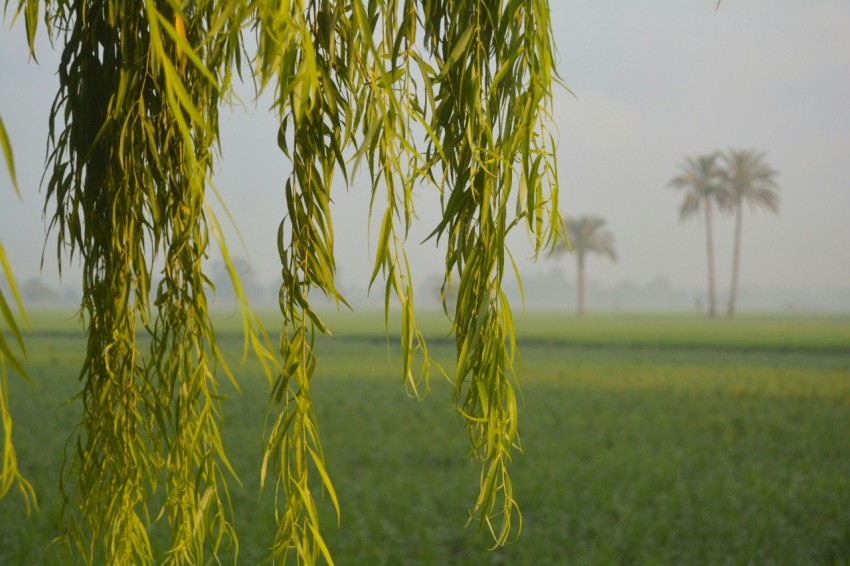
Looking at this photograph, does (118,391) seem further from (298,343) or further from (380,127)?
(380,127)

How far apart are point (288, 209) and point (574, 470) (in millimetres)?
5428

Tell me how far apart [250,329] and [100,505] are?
1.01 m

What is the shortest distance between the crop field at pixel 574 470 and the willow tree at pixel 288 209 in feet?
0.97

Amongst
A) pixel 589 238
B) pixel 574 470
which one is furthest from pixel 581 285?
pixel 574 470

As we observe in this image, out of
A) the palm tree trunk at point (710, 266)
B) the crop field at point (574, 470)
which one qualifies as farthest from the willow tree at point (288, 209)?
the palm tree trunk at point (710, 266)

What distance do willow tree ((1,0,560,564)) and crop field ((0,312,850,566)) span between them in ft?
0.97

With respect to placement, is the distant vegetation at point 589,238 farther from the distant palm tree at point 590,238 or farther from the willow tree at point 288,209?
the willow tree at point 288,209

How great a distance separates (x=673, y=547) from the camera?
15.9 feet

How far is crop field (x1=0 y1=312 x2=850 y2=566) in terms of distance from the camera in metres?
4.74

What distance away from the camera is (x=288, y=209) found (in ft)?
5.25

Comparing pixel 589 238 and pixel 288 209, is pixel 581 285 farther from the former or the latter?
pixel 288 209

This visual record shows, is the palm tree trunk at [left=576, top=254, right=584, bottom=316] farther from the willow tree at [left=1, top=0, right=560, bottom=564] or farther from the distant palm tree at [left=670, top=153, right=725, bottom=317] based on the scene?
the willow tree at [left=1, top=0, right=560, bottom=564]

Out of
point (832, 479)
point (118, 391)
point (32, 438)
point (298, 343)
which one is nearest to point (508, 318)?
point (298, 343)

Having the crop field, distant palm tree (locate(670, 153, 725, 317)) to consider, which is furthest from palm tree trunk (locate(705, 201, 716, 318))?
the crop field
